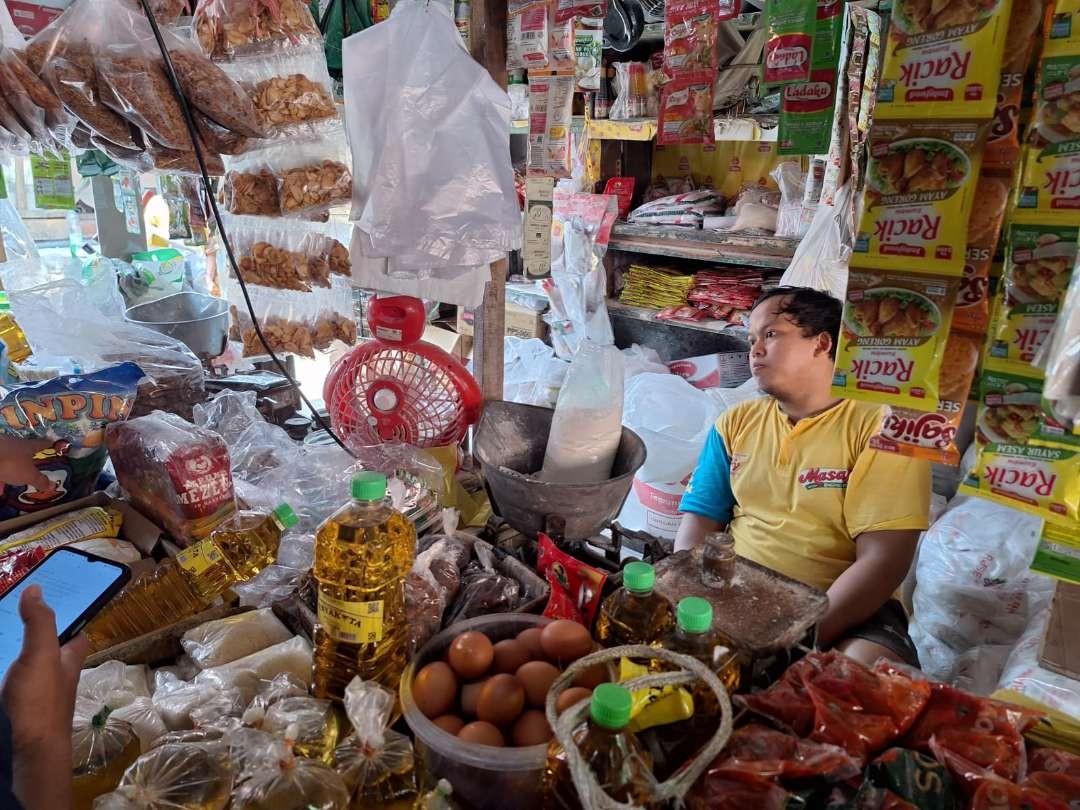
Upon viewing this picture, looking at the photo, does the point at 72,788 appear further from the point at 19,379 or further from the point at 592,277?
the point at 592,277

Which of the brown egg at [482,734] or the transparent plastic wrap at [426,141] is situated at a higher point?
the transparent plastic wrap at [426,141]

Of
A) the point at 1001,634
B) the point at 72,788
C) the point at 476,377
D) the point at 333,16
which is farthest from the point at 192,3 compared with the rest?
the point at 1001,634

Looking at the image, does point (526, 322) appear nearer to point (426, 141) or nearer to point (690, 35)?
point (690, 35)

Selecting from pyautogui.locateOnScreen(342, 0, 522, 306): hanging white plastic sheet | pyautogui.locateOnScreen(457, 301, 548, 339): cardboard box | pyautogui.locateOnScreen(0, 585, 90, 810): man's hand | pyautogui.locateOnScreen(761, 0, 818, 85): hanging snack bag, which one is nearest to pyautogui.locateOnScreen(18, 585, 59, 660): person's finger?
pyautogui.locateOnScreen(0, 585, 90, 810): man's hand

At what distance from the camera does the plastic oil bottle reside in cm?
116

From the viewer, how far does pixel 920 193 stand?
28.4 inches

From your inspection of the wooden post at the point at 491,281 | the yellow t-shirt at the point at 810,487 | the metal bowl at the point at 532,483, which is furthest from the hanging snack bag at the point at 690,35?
the metal bowl at the point at 532,483

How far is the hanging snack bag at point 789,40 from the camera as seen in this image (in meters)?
1.43

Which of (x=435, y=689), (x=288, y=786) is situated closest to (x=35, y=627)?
(x=288, y=786)

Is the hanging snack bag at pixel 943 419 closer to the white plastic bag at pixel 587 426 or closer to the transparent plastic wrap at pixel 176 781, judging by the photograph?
the white plastic bag at pixel 587 426

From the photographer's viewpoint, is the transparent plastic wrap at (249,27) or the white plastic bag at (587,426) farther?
the white plastic bag at (587,426)

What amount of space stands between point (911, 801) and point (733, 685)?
21cm

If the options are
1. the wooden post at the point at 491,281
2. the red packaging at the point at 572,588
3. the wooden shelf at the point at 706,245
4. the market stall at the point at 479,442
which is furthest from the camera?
the wooden shelf at the point at 706,245

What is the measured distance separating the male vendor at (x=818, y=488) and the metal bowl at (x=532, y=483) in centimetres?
61
